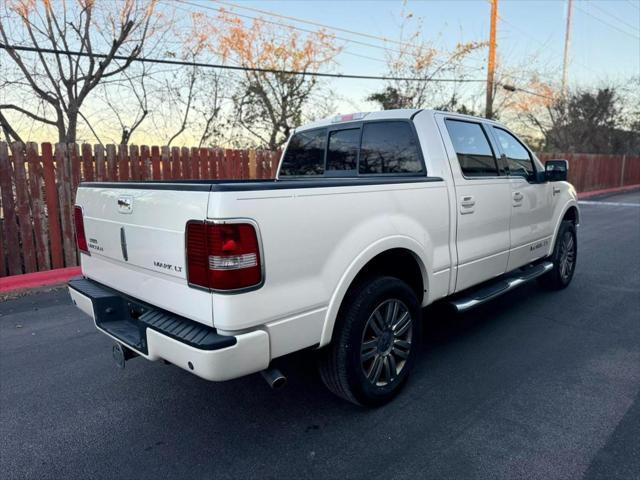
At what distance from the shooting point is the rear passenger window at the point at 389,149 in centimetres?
351

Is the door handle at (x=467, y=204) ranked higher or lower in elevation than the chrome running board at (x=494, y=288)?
higher

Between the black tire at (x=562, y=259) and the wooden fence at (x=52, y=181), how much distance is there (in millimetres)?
5610

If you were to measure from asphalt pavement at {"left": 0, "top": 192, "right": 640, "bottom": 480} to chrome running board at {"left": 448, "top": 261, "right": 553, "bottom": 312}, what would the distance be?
0.46 m

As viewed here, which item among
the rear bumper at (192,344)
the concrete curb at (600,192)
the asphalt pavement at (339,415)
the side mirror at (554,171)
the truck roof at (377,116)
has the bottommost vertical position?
the asphalt pavement at (339,415)

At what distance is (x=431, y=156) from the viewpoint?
3391 mm

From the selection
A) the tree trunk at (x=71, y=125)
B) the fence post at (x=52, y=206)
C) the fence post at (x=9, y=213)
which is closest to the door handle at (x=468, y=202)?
the fence post at (x=52, y=206)

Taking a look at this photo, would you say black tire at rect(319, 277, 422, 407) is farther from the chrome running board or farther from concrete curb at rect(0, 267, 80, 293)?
concrete curb at rect(0, 267, 80, 293)

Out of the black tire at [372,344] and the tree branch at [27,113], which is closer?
the black tire at [372,344]

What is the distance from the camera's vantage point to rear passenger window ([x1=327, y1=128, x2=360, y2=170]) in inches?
154

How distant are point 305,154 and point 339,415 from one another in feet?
8.16

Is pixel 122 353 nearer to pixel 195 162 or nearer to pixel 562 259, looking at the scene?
pixel 562 259

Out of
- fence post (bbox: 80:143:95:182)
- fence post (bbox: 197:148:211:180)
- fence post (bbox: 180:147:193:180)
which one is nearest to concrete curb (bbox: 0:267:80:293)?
fence post (bbox: 80:143:95:182)

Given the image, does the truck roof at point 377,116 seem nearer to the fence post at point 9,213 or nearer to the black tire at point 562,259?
the black tire at point 562,259

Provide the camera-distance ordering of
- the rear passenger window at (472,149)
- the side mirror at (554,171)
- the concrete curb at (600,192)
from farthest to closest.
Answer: the concrete curb at (600,192) < the side mirror at (554,171) < the rear passenger window at (472,149)
